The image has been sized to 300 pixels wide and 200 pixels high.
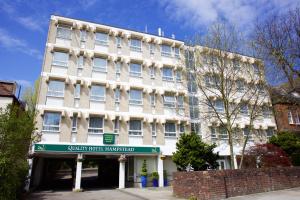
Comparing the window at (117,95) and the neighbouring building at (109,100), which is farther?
the window at (117,95)

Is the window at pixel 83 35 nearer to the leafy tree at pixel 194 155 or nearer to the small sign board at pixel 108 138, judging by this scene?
the small sign board at pixel 108 138

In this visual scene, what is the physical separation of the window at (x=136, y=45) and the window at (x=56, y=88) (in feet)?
28.6

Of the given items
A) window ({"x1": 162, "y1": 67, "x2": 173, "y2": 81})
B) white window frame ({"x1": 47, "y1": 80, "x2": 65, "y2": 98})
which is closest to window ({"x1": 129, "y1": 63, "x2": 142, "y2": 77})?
window ({"x1": 162, "y1": 67, "x2": 173, "y2": 81})

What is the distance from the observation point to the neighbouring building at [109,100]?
21.0 meters

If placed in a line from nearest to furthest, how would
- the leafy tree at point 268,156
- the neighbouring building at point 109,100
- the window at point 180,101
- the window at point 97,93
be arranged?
the leafy tree at point 268,156 < the neighbouring building at point 109,100 < the window at point 97,93 < the window at point 180,101

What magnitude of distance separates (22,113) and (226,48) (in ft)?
52.1

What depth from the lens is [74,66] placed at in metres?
23.0

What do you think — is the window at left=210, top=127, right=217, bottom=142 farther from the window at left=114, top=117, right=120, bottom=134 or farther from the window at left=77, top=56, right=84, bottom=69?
the window at left=77, top=56, right=84, bottom=69

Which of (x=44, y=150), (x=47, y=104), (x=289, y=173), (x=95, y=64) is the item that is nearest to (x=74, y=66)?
(x=95, y=64)

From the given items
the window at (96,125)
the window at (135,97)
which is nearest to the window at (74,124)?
the window at (96,125)

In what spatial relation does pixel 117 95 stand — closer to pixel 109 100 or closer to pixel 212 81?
pixel 109 100

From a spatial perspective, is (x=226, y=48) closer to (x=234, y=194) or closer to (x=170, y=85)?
(x=170, y=85)

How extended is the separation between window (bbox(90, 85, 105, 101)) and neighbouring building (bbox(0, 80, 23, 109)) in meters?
6.77

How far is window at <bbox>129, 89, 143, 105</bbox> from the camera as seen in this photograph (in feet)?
80.0
